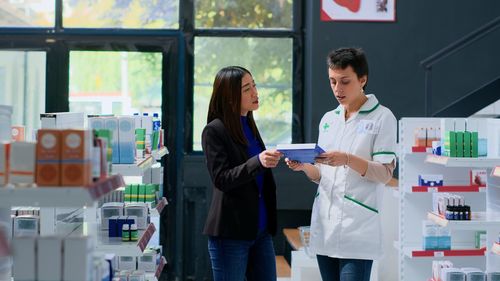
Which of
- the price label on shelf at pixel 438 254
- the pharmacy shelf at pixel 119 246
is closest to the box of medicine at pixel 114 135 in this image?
the pharmacy shelf at pixel 119 246

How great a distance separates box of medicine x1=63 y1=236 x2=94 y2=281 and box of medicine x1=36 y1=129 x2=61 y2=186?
8.3 inches

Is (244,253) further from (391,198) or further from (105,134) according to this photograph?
(391,198)

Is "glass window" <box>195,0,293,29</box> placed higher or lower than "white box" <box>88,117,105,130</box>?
higher

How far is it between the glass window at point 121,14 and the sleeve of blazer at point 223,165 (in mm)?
4536

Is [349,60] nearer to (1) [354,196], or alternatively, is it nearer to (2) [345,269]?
(1) [354,196]

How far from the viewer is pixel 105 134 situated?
3.29m

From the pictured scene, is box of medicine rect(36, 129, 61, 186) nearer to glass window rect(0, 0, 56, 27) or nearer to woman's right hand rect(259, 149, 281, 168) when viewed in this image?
woman's right hand rect(259, 149, 281, 168)

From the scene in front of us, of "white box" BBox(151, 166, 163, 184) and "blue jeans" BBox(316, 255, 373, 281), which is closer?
"blue jeans" BBox(316, 255, 373, 281)

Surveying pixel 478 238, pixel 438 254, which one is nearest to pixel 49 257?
pixel 438 254

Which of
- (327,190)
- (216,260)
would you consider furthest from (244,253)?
(327,190)

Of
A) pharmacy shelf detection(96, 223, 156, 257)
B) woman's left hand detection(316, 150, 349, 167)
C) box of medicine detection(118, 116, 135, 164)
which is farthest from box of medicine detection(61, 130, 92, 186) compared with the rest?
pharmacy shelf detection(96, 223, 156, 257)

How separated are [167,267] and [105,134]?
209 inches

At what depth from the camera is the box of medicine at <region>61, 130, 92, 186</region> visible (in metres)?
2.76

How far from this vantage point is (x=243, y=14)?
331 inches
